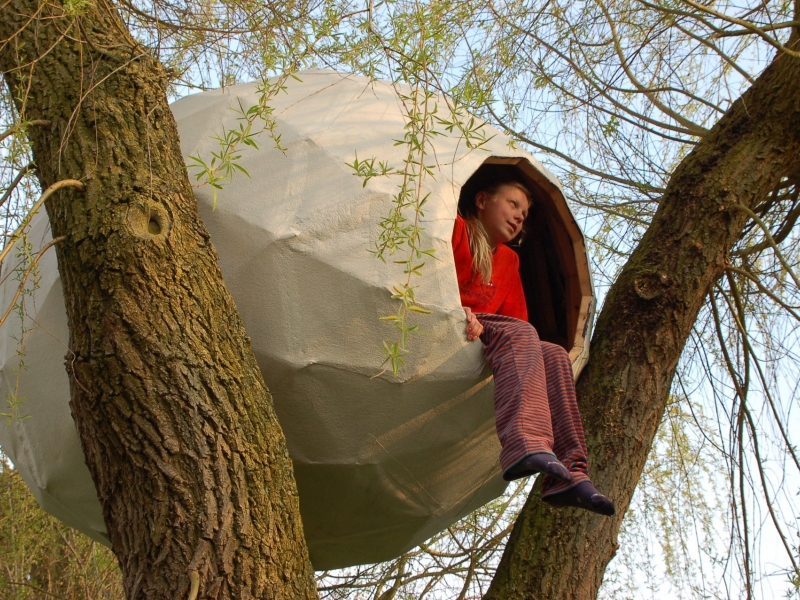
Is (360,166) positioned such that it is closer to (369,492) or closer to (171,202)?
(171,202)

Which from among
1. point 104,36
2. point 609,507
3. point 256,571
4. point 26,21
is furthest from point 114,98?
point 609,507

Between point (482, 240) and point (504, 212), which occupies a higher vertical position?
point (504, 212)

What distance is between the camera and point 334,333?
2.51m

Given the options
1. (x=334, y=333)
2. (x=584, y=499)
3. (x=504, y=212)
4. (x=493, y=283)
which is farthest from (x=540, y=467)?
(x=504, y=212)

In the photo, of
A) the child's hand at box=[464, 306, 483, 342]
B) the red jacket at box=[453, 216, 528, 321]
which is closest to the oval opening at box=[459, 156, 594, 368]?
the red jacket at box=[453, 216, 528, 321]

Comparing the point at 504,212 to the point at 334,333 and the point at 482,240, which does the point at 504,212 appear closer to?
the point at 482,240

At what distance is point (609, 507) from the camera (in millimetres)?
2457

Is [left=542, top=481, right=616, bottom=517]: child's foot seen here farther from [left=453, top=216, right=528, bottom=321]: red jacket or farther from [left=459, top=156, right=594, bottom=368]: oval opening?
[left=453, top=216, right=528, bottom=321]: red jacket

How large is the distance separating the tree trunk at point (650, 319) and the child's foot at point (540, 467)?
0.51 meters

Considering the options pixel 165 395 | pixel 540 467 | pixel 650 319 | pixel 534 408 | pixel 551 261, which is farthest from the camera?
pixel 551 261

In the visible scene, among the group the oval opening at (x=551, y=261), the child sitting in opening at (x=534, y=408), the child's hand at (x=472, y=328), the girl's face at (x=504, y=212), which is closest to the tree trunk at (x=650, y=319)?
the oval opening at (x=551, y=261)

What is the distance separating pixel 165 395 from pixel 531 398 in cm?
100

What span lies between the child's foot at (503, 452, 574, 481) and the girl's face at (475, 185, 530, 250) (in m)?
1.20

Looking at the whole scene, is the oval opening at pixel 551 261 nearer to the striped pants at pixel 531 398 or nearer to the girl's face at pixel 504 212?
the girl's face at pixel 504 212
